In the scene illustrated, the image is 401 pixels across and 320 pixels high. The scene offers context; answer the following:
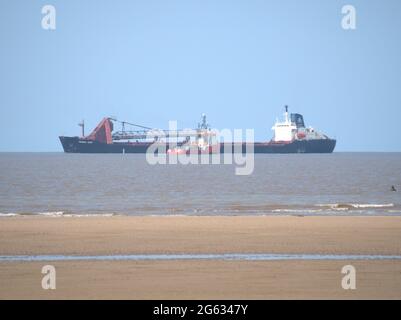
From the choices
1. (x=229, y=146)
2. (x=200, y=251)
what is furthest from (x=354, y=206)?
(x=229, y=146)

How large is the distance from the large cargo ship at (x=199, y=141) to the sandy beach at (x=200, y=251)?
10093cm

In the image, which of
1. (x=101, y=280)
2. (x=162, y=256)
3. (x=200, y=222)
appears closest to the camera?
(x=101, y=280)

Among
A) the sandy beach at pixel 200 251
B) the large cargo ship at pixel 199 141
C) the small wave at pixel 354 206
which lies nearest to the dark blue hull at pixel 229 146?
the large cargo ship at pixel 199 141

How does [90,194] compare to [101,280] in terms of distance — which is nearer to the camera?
[101,280]

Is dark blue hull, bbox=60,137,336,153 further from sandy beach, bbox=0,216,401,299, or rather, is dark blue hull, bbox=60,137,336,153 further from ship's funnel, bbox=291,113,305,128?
sandy beach, bbox=0,216,401,299

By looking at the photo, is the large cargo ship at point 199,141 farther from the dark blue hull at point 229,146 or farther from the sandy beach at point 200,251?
the sandy beach at point 200,251

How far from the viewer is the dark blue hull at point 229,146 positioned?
12119cm

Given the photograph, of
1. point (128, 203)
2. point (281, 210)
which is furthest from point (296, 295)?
point (128, 203)

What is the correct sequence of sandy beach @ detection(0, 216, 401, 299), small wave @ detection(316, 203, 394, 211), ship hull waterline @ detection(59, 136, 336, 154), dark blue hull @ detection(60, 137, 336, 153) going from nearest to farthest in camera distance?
sandy beach @ detection(0, 216, 401, 299), small wave @ detection(316, 203, 394, 211), ship hull waterline @ detection(59, 136, 336, 154), dark blue hull @ detection(60, 137, 336, 153)

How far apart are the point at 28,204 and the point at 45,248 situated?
1543 centimetres

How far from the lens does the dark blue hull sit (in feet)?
398

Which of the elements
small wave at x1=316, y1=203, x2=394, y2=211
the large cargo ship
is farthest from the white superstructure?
small wave at x1=316, y1=203, x2=394, y2=211

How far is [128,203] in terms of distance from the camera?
2866cm

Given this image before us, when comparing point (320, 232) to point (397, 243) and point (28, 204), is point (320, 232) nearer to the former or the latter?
point (397, 243)
